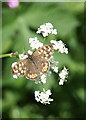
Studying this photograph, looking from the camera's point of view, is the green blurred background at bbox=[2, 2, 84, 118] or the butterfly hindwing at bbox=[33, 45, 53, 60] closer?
the butterfly hindwing at bbox=[33, 45, 53, 60]

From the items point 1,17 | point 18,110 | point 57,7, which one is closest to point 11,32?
point 1,17

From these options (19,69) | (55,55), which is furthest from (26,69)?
(55,55)

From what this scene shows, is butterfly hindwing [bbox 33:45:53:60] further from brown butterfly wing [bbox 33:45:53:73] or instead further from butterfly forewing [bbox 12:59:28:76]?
butterfly forewing [bbox 12:59:28:76]

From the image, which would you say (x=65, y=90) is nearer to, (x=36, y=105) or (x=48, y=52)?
(x=36, y=105)

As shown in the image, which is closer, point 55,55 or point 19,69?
point 19,69

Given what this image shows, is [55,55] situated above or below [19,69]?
above

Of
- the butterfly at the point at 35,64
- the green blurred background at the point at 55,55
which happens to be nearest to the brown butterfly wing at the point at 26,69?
the butterfly at the point at 35,64

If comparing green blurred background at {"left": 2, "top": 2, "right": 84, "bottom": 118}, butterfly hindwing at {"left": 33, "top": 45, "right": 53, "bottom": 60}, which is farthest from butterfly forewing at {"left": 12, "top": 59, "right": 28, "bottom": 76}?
green blurred background at {"left": 2, "top": 2, "right": 84, "bottom": 118}

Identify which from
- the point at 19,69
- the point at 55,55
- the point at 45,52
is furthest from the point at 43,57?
the point at 55,55

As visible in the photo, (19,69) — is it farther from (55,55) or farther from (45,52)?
(55,55)
